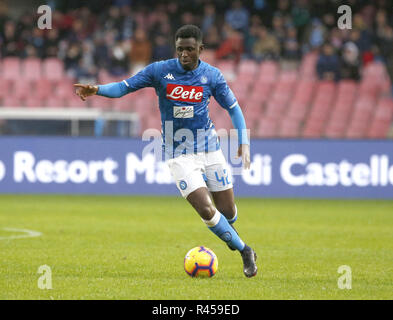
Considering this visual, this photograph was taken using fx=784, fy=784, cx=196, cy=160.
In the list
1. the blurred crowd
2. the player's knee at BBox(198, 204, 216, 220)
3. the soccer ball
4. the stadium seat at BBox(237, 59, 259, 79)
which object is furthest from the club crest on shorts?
the stadium seat at BBox(237, 59, 259, 79)

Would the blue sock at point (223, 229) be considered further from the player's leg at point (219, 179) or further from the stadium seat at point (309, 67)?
the stadium seat at point (309, 67)

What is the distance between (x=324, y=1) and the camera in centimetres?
2461

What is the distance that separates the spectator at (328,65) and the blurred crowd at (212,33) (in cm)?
3

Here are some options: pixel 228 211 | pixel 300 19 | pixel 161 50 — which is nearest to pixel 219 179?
pixel 228 211

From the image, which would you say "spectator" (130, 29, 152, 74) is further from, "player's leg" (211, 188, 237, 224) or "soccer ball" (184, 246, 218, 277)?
"soccer ball" (184, 246, 218, 277)

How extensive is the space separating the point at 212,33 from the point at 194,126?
597 inches

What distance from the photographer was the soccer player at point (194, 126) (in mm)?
7938

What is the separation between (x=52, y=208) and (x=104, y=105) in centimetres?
638

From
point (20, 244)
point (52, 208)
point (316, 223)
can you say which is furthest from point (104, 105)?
point (20, 244)

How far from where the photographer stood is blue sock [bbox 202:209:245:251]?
7.95 metres

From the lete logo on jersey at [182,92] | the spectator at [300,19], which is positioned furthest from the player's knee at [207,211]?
the spectator at [300,19]

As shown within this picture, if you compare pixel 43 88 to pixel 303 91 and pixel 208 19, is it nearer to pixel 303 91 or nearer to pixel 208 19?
pixel 208 19

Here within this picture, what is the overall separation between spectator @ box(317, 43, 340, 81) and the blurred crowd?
0.03 metres
